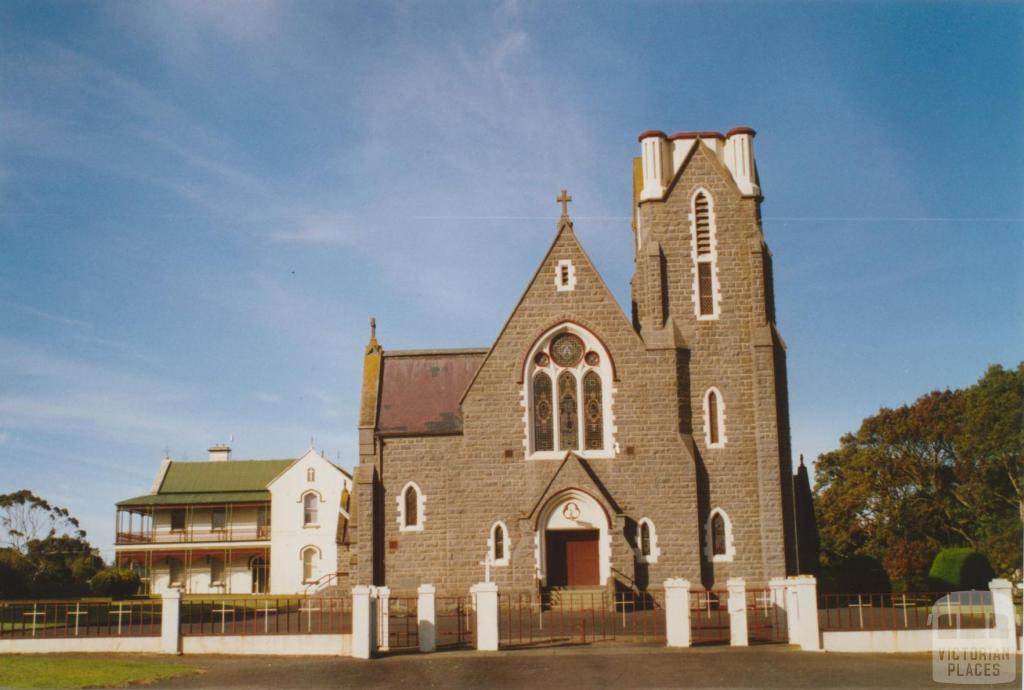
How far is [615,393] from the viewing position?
3028cm

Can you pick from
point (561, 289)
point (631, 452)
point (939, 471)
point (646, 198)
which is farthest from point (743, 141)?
point (939, 471)

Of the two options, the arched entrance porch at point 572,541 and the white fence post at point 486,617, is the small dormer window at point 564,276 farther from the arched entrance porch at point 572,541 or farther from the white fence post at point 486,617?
the white fence post at point 486,617

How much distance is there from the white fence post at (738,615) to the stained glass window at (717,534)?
377 inches

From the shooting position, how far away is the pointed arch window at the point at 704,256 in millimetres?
31078

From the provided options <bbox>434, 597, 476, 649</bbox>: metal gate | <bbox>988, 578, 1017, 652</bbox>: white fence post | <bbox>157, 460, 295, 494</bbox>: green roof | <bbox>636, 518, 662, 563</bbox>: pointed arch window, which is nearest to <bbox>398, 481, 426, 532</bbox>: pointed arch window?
<bbox>434, 597, 476, 649</bbox>: metal gate

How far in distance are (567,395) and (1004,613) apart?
1453cm

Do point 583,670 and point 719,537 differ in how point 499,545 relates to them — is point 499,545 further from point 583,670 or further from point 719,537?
point 583,670

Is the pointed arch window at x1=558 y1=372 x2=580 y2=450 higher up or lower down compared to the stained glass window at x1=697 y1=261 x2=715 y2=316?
lower down

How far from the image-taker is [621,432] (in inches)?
1182

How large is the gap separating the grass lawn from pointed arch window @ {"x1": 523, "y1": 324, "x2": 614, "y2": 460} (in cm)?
1401

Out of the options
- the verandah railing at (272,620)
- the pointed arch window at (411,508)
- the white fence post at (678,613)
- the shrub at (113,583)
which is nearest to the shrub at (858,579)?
the pointed arch window at (411,508)

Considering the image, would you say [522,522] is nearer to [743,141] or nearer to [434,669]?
[434,669]

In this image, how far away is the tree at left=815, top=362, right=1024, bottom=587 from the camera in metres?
45.6

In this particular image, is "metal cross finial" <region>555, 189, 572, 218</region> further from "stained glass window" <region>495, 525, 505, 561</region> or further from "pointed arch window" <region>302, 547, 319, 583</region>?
"pointed arch window" <region>302, 547, 319, 583</region>
